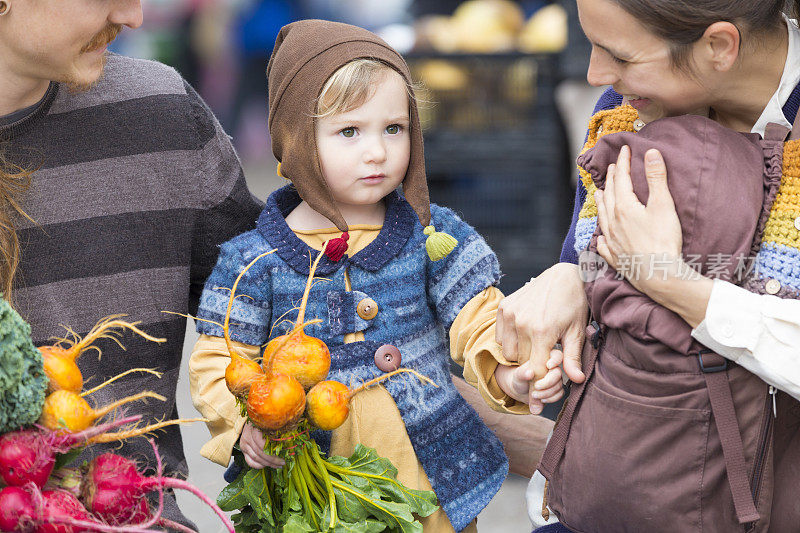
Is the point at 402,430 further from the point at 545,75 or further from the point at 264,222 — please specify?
the point at 545,75

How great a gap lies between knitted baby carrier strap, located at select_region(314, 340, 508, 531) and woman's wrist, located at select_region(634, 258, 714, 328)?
0.53 metres

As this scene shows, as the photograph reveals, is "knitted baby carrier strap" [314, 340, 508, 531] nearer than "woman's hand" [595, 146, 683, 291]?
No

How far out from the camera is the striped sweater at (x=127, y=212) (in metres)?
1.73

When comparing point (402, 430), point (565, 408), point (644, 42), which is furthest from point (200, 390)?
point (644, 42)

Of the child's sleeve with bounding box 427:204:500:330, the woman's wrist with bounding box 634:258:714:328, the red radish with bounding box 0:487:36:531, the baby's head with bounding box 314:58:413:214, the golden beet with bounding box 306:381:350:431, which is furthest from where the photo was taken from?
the child's sleeve with bounding box 427:204:500:330

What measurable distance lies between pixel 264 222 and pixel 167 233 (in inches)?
8.4

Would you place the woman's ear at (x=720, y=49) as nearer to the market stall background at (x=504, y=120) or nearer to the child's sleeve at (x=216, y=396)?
the child's sleeve at (x=216, y=396)

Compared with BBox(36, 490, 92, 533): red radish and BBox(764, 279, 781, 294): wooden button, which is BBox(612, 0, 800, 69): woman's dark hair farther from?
BBox(36, 490, 92, 533): red radish

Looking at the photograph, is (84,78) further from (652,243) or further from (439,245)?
(652,243)

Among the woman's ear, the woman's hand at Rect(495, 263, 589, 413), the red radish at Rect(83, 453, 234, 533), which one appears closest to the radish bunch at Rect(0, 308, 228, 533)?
the red radish at Rect(83, 453, 234, 533)

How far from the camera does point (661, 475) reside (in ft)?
4.43

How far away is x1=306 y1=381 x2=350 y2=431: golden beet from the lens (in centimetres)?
144

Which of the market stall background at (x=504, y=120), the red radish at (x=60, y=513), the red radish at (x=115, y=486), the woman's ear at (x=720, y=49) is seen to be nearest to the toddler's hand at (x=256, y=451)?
the red radish at (x=115, y=486)

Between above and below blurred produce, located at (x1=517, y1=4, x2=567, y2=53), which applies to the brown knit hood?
above
